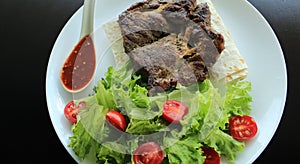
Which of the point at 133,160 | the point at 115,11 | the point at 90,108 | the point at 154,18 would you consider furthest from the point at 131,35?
the point at 133,160

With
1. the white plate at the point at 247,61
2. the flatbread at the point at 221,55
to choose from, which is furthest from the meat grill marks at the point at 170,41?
the white plate at the point at 247,61

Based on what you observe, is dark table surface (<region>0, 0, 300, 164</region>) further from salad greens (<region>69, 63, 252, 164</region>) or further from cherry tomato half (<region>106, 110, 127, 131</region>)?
cherry tomato half (<region>106, 110, 127, 131</region>)

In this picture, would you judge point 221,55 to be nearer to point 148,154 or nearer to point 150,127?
point 150,127

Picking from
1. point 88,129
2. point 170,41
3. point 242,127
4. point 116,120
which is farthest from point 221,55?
point 88,129

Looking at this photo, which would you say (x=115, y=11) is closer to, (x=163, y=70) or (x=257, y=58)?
(x=163, y=70)

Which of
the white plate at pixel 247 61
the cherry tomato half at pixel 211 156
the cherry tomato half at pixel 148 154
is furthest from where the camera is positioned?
the white plate at pixel 247 61

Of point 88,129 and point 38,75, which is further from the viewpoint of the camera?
point 38,75

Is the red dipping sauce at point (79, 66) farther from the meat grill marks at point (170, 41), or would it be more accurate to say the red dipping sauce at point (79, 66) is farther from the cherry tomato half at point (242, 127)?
the cherry tomato half at point (242, 127)
